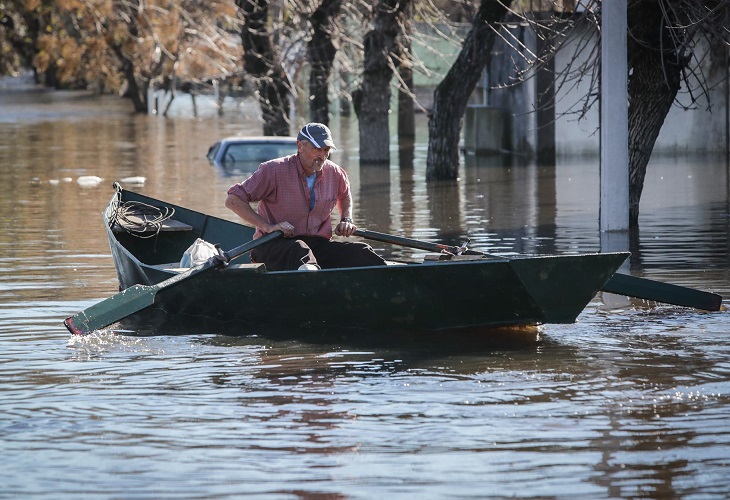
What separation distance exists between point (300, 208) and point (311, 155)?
462 mm

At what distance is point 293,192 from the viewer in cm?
1079

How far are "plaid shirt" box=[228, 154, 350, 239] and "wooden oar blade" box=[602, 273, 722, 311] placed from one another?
2155 mm

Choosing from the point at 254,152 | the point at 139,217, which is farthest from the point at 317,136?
the point at 254,152

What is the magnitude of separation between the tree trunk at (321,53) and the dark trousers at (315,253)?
18881 millimetres

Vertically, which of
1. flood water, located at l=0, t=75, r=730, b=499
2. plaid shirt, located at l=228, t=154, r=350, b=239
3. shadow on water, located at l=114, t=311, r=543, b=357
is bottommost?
flood water, located at l=0, t=75, r=730, b=499

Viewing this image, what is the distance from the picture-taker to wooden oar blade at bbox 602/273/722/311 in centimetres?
1075

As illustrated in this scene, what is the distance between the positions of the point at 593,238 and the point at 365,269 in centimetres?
695

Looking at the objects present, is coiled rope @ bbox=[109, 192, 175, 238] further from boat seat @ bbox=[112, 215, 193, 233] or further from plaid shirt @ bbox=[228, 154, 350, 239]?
plaid shirt @ bbox=[228, 154, 350, 239]

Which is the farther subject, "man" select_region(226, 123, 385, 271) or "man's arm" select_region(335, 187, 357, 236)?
"man's arm" select_region(335, 187, 357, 236)

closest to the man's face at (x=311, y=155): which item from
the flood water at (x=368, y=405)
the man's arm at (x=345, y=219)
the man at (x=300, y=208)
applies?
the man at (x=300, y=208)

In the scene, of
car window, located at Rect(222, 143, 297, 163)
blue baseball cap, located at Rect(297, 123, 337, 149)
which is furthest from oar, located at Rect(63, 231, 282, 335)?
car window, located at Rect(222, 143, 297, 163)

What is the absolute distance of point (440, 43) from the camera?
1670 inches

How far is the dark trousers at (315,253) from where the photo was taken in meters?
10.7

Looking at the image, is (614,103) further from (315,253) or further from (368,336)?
(368,336)
